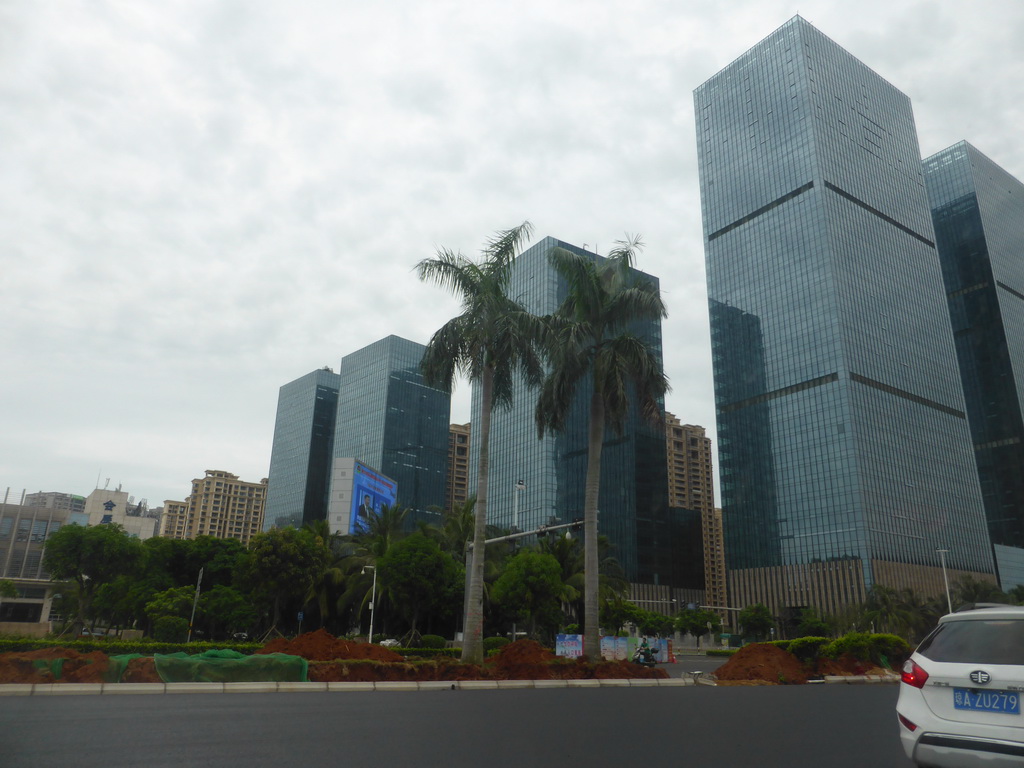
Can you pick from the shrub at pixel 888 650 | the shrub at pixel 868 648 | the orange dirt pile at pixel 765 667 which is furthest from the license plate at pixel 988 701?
the shrub at pixel 888 650

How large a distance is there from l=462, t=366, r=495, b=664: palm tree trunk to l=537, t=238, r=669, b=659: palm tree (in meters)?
2.58

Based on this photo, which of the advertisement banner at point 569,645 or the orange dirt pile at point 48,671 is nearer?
the orange dirt pile at point 48,671

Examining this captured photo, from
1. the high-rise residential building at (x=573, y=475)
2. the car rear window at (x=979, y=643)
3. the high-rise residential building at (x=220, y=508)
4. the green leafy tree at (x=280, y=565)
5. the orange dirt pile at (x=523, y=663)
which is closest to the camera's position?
the car rear window at (x=979, y=643)

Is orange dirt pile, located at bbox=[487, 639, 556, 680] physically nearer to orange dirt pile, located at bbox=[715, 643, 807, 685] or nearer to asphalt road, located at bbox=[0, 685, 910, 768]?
orange dirt pile, located at bbox=[715, 643, 807, 685]

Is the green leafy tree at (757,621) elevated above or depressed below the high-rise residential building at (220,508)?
below

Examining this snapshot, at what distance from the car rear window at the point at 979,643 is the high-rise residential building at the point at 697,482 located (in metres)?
157

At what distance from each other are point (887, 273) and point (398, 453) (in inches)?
3525

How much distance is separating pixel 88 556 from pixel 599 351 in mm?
42535

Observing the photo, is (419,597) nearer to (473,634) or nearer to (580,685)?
(473,634)

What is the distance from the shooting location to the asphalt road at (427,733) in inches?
291

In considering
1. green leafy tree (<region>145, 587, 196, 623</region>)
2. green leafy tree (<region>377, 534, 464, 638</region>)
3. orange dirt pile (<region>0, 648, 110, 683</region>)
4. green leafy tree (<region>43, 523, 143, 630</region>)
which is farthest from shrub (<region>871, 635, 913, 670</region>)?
green leafy tree (<region>43, 523, 143, 630</region>)

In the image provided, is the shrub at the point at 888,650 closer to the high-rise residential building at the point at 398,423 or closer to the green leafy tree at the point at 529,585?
the green leafy tree at the point at 529,585

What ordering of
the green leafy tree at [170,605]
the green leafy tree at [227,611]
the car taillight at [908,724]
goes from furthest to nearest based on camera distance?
the green leafy tree at [227,611] → the green leafy tree at [170,605] → the car taillight at [908,724]

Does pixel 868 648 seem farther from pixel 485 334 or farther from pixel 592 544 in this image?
pixel 485 334
